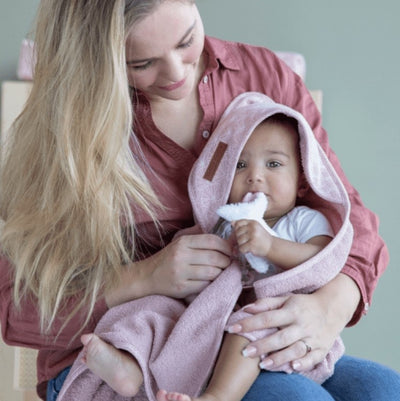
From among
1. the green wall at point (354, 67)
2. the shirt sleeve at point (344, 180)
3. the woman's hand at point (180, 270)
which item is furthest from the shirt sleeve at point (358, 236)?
the green wall at point (354, 67)

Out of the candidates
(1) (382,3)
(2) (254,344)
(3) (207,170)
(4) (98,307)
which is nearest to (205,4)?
(1) (382,3)

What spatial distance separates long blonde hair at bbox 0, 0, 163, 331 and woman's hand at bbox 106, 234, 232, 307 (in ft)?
0.12

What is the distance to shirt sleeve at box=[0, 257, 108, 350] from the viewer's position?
4.27ft

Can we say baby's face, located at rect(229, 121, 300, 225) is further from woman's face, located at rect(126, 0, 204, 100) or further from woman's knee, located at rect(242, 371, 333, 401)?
woman's knee, located at rect(242, 371, 333, 401)

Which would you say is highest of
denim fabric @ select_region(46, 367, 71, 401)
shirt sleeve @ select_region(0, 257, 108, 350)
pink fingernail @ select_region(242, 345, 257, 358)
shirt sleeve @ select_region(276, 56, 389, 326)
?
shirt sleeve @ select_region(276, 56, 389, 326)

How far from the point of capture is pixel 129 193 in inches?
51.0

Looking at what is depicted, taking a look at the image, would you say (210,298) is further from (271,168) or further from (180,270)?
(271,168)

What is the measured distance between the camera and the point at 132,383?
1.13 metres

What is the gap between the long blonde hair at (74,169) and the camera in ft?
3.99

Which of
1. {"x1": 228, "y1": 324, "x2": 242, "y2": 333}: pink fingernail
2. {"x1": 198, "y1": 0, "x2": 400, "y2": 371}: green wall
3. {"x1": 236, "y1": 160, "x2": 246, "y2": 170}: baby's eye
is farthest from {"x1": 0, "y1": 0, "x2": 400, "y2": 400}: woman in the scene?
{"x1": 198, "y1": 0, "x2": 400, "y2": 371}: green wall

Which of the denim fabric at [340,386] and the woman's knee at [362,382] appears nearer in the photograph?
the denim fabric at [340,386]

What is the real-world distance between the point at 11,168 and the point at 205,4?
1166mm

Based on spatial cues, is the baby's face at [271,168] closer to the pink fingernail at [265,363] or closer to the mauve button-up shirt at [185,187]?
the mauve button-up shirt at [185,187]

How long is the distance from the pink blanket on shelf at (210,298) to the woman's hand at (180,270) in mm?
23
